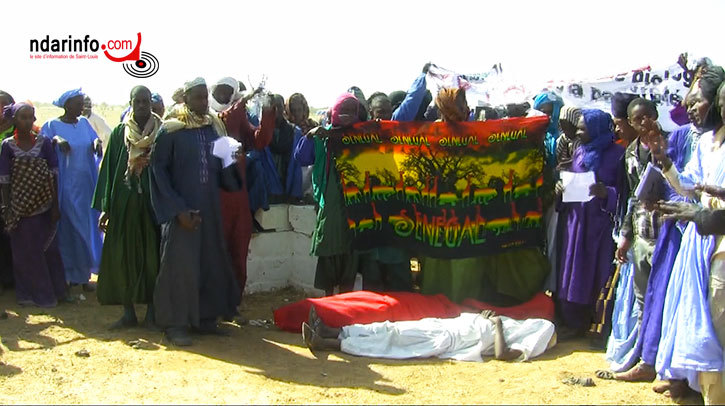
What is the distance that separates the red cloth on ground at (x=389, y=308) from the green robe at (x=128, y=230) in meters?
1.27

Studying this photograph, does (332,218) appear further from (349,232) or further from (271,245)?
(271,245)

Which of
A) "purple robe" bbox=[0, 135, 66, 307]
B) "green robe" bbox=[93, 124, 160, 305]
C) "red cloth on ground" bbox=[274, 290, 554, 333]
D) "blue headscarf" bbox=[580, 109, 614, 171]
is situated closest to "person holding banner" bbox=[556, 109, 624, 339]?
"blue headscarf" bbox=[580, 109, 614, 171]

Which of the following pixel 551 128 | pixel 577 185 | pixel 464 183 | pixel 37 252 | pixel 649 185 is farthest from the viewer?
pixel 37 252

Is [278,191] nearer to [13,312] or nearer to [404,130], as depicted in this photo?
[404,130]

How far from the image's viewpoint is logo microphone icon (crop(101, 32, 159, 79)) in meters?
12.0

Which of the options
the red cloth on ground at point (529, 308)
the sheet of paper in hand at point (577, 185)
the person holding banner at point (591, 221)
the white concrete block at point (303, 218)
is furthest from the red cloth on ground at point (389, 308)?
the white concrete block at point (303, 218)

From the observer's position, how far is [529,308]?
21.4ft

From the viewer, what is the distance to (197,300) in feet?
21.1

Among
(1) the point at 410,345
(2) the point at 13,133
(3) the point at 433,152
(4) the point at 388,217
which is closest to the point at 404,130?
(3) the point at 433,152

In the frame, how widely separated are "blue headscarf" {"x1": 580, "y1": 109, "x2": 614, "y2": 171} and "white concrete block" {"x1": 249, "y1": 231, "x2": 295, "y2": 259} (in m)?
3.49

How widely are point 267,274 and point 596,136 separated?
12.8 ft

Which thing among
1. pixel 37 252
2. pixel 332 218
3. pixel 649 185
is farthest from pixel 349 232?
pixel 37 252

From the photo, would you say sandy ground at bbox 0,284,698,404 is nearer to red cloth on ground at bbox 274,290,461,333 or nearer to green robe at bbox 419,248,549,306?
red cloth on ground at bbox 274,290,461,333

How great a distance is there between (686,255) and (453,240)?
2.37 metres
